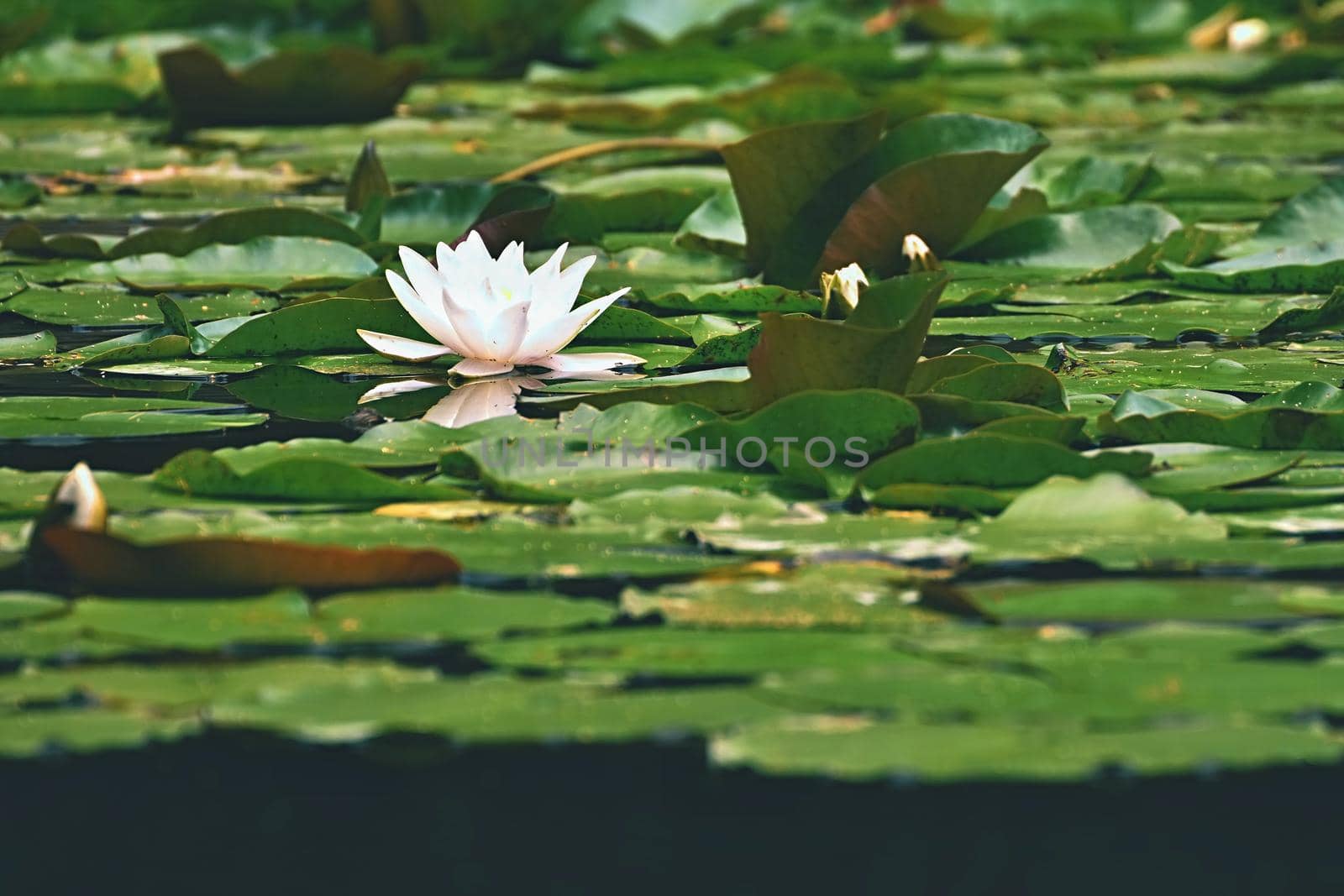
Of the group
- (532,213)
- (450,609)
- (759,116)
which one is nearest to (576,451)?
(450,609)

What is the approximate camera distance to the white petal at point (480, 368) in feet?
8.31

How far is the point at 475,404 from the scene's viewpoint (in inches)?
93.4

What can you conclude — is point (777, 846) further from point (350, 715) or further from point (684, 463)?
point (684, 463)

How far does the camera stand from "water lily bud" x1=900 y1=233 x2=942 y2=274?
293 centimetres

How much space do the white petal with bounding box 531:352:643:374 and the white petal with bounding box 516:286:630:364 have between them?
2cm

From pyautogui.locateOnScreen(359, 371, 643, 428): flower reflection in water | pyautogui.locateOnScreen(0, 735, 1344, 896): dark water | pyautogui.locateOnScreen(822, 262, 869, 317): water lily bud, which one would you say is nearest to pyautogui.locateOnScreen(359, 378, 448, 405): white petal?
pyautogui.locateOnScreen(359, 371, 643, 428): flower reflection in water

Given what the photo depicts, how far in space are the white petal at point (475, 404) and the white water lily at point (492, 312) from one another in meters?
0.05

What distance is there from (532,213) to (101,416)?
101cm

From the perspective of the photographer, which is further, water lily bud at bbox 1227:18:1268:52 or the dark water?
water lily bud at bbox 1227:18:1268:52

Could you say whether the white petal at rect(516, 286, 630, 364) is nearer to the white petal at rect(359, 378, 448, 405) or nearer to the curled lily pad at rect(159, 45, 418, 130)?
the white petal at rect(359, 378, 448, 405)

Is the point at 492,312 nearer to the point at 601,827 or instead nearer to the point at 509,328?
the point at 509,328

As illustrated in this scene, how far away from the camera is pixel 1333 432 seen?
6.76ft

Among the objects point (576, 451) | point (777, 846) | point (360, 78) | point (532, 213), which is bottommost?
point (777, 846)

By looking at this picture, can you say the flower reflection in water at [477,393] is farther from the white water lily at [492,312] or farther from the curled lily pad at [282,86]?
the curled lily pad at [282,86]
